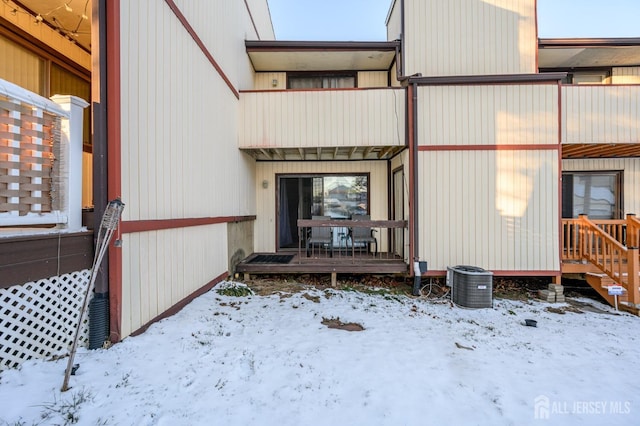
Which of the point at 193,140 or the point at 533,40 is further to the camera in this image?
the point at 533,40

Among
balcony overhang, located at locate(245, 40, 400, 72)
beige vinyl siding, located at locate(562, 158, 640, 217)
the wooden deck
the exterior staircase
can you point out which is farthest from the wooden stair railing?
balcony overhang, located at locate(245, 40, 400, 72)

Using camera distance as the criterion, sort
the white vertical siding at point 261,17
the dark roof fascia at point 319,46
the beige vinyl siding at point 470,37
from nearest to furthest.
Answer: the beige vinyl siding at point 470,37
the dark roof fascia at point 319,46
the white vertical siding at point 261,17

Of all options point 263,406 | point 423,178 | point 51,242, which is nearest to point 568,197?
point 423,178

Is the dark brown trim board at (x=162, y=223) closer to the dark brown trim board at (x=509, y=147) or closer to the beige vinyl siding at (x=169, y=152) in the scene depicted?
the beige vinyl siding at (x=169, y=152)

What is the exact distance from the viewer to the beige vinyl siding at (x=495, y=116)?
578 centimetres

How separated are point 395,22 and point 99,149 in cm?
724

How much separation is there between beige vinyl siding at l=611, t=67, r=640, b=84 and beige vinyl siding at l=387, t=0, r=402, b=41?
18.7 feet

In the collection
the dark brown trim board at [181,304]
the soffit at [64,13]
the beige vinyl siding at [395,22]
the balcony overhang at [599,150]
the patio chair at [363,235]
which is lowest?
the dark brown trim board at [181,304]

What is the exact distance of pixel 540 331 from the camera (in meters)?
4.07

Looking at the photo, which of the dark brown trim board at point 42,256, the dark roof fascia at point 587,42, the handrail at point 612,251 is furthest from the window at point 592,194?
the dark brown trim board at point 42,256

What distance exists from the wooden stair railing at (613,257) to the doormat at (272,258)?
6108 millimetres

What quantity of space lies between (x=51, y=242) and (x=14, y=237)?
264mm

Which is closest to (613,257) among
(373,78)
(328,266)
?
(328,266)

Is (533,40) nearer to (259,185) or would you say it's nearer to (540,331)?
(540,331)
